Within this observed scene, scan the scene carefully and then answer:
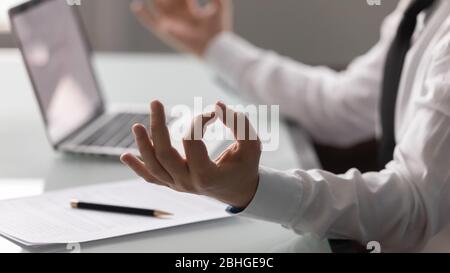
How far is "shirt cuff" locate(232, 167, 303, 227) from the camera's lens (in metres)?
0.69

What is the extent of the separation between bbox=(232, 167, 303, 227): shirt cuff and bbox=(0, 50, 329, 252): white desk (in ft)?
0.11

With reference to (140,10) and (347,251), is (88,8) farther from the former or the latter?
(347,251)

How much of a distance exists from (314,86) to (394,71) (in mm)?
248

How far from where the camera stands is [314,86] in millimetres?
1190

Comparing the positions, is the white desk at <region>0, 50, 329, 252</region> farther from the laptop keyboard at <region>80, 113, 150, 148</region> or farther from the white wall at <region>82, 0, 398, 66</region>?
the white wall at <region>82, 0, 398, 66</region>

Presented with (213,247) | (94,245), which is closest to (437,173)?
(213,247)

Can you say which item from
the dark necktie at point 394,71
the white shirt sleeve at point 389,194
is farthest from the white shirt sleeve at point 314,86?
the white shirt sleeve at point 389,194

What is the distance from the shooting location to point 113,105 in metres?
1.14

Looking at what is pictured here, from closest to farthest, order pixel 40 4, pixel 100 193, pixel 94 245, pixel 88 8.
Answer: pixel 94 245 < pixel 100 193 < pixel 40 4 < pixel 88 8

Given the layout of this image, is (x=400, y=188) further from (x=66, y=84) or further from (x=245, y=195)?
(x=66, y=84)

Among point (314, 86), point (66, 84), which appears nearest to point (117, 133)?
point (66, 84)

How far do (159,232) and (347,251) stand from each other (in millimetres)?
178

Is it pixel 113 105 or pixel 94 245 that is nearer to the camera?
pixel 94 245

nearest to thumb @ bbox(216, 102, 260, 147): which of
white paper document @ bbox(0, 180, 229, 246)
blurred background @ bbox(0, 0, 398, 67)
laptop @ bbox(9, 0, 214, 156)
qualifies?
white paper document @ bbox(0, 180, 229, 246)
